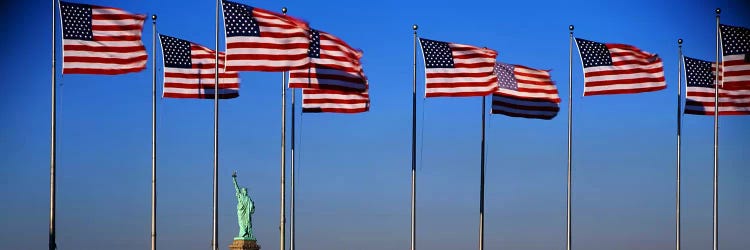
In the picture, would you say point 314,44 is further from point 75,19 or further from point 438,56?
point 75,19

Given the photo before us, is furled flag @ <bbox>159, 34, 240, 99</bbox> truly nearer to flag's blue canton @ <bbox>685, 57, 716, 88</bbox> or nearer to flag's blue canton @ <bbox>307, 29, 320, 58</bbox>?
flag's blue canton @ <bbox>307, 29, 320, 58</bbox>

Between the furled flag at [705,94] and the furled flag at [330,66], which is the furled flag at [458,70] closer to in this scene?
the furled flag at [330,66]

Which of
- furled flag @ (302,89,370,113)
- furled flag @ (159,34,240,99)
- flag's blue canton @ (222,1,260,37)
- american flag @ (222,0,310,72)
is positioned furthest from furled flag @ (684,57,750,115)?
flag's blue canton @ (222,1,260,37)

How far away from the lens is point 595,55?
63375mm

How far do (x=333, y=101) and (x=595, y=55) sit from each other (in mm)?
9162

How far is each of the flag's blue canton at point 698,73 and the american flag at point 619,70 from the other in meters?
3.57

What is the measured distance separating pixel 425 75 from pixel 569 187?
8.03 meters

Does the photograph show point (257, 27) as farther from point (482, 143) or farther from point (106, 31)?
point (482, 143)

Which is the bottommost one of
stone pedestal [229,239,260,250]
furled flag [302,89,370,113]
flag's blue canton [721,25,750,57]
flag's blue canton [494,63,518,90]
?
stone pedestal [229,239,260,250]

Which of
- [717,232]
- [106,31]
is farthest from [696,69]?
[106,31]

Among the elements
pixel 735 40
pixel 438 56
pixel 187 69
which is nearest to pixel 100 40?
pixel 187 69

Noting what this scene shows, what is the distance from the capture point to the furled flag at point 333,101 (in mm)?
62625

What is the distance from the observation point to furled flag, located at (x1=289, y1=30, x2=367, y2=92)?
58844 millimetres

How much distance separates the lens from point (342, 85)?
59562 millimetres
